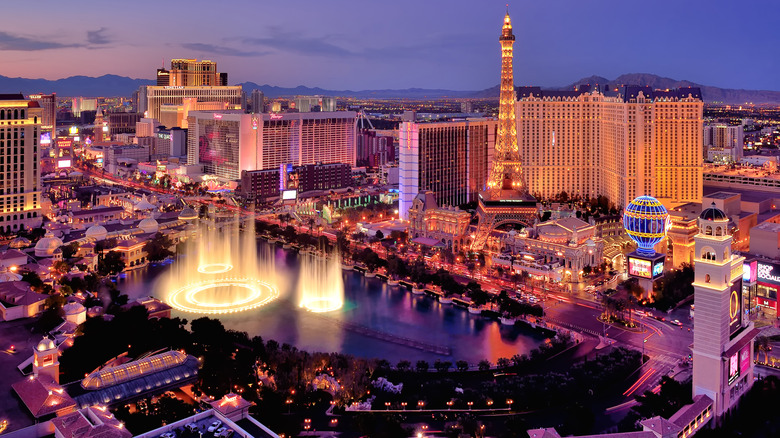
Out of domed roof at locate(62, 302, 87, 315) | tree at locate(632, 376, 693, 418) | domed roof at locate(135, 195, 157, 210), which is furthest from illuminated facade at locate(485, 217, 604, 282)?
domed roof at locate(135, 195, 157, 210)

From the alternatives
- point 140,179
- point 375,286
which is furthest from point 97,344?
point 140,179

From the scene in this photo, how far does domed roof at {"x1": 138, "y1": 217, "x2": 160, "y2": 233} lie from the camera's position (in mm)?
40594

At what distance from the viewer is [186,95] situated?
89812mm

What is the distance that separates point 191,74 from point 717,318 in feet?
280

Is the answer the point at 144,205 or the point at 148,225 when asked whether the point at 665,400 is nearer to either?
the point at 148,225

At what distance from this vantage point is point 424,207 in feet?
132

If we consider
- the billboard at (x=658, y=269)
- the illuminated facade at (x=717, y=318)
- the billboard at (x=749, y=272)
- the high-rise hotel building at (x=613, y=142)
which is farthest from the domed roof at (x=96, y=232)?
the billboard at (x=749, y=272)

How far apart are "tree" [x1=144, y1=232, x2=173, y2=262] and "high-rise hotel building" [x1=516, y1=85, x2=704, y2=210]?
Result: 25512mm

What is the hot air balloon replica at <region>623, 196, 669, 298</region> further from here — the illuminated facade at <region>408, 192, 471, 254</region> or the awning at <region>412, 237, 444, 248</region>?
the awning at <region>412, 237, 444, 248</region>

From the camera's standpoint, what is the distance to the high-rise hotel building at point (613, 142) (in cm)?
4084

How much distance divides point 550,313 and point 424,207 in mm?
14078

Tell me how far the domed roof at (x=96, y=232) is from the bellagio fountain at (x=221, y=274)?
4430 millimetres

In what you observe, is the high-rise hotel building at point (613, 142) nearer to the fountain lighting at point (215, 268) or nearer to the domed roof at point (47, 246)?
the fountain lighting at point (215, 268)

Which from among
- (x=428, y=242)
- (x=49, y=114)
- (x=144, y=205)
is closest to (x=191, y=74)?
(x=49, y=114)
